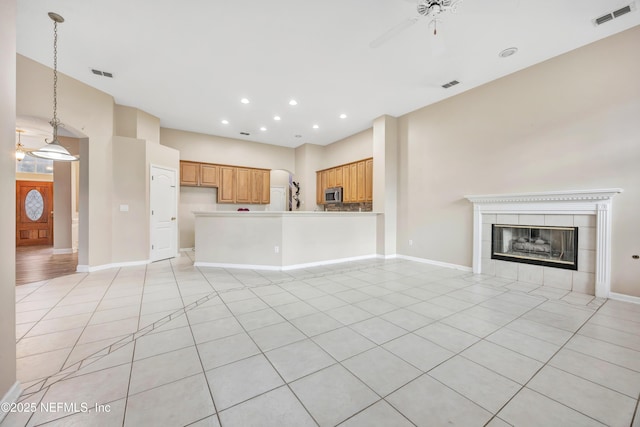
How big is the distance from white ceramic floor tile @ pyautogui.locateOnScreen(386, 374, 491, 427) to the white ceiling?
3.13 metres

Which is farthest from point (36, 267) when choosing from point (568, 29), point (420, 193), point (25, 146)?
point (568, 29)

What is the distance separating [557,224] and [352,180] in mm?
4463

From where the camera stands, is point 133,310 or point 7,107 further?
point 133,310

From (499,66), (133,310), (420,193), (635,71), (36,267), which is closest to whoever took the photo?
(133,310)

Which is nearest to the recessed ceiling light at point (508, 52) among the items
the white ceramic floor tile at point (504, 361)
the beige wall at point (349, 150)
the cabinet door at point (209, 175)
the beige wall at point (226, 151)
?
the beige wall at point (349, 150)

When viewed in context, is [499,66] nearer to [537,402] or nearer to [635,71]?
[635,71]

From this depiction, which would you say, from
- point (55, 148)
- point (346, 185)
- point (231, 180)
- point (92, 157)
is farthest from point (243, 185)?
point (55, 148)

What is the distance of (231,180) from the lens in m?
7.52

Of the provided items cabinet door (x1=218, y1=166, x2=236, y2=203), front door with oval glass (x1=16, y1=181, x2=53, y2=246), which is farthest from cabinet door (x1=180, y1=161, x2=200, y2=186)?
front door with oval glass (x1=16, y1=181, x2=53, y2=246)

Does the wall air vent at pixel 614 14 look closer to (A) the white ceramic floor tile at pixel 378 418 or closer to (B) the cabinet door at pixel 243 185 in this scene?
(A) the white ceramic floor tile at pixel 378 418

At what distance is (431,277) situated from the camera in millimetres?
4262

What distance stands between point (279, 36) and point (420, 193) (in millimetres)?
4070

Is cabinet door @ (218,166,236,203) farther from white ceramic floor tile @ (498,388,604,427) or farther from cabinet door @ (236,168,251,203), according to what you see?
white ceramic floor tile @ (498,388,604,427)

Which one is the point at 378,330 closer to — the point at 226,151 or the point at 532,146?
the point at 532,146
